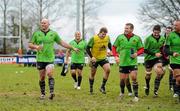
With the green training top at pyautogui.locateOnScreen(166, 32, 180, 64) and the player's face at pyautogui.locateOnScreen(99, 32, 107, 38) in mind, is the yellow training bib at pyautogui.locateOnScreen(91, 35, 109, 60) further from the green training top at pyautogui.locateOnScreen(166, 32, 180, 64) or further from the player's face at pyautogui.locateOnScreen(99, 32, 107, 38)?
the green training top at pyautogui.locateOnScreen(166, 32, 180, 64)

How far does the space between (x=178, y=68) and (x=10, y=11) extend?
6726 centimetres

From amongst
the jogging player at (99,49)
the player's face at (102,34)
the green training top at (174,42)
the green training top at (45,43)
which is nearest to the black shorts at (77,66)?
the jogging player at (99,49)

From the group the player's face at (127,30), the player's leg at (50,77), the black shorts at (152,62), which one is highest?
the player's face at (127,30)

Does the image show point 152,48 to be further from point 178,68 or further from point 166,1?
point 166,1

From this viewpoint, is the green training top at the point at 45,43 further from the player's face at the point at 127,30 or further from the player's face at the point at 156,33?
the player's face at the point at 156,33

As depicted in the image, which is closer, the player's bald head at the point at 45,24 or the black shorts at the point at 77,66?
the player's bald head at the point at 45,24

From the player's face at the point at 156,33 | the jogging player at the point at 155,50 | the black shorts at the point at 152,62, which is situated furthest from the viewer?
the black shorts at the point at 152,62

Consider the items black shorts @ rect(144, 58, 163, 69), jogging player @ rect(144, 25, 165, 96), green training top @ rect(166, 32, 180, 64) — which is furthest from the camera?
black shorts @ rect(144, 58, 163, 69)

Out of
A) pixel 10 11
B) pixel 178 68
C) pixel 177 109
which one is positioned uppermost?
pixel 10 11

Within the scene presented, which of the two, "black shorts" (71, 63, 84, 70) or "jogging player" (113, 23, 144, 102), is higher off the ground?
"jogging player" (113, 23, 144, 102)

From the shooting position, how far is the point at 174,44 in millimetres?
13648

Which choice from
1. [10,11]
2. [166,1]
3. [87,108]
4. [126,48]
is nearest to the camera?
[87,108]

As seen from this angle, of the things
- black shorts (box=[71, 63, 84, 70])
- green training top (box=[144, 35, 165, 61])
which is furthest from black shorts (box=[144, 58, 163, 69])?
black shorts (box=[71, 63, 84, 70])

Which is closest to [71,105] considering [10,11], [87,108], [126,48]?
[87,108]
